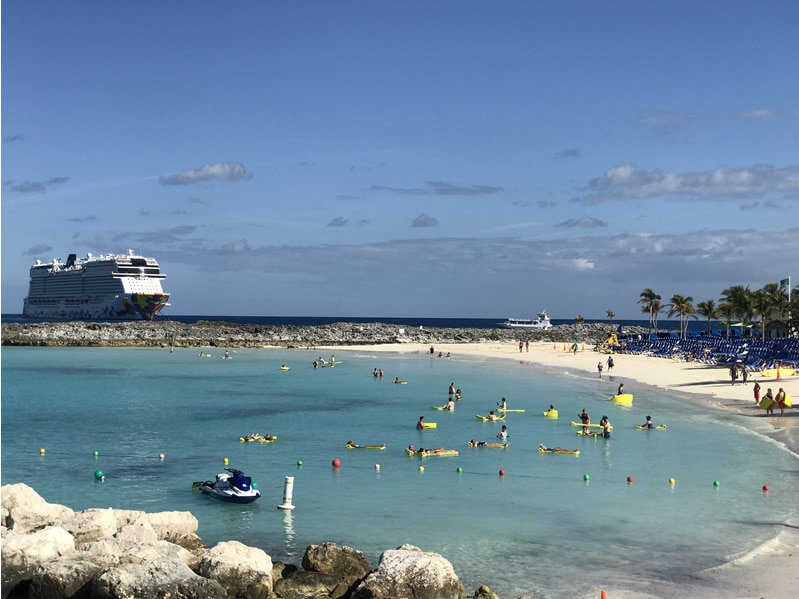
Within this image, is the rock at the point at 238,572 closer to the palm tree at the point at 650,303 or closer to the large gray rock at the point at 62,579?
the large gray rock at the point at 62,579

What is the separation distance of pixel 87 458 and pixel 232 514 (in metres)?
10.2

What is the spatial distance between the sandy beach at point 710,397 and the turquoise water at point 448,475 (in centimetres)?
57

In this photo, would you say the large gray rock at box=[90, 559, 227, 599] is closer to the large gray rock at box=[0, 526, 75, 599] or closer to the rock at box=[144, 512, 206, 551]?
the large gray rock at box=[0, 526, 75, 599]

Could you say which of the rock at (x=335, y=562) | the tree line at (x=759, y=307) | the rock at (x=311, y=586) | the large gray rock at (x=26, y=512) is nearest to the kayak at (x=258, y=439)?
the large gray rock at (x=26, y=512)

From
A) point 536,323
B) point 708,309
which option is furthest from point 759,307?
point 536,323

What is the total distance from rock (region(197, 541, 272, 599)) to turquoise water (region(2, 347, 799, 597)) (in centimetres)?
277

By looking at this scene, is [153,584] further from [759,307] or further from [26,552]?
[759,307]

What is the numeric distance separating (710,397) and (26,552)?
39.7m

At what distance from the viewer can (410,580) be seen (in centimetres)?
1369

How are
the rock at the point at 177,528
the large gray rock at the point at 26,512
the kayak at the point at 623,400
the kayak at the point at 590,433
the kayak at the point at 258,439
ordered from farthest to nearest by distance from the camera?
the kayak at the point at 623,400 < the kayak at the point at 590,433 < the kayak at the point at 258,439 < the large gray rock at the point at 26,512 < the rock at the point at 177,528

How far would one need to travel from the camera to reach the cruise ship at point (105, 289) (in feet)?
510

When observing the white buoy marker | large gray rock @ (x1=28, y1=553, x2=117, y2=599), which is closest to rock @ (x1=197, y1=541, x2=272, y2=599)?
large gray rock @ (x1=28, y1=553, x2=117, y2=599)

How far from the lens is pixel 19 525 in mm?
16562

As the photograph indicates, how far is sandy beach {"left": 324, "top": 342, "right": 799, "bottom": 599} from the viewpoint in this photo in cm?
1488
